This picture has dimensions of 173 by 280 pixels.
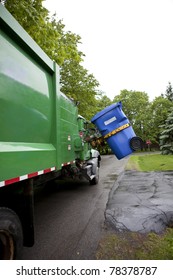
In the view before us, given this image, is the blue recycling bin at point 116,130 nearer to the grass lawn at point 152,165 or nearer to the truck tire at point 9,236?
the truck tire at point 9,236

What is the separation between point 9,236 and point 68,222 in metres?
2.40

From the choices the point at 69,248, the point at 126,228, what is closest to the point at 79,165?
the point at 126,228

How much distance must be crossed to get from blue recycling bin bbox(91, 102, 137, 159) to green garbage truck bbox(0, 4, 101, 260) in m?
2.10

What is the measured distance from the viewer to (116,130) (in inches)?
209

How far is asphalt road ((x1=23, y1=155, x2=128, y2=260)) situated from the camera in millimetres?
3141

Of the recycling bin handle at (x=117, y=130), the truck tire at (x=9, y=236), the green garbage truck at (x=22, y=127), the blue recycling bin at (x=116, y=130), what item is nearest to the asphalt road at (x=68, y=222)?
the green garbage truck at (x=22, y=127)

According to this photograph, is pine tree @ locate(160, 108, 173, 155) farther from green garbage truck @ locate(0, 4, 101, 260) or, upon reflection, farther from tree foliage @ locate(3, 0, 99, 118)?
green garbage truck @ locate(0, 4, 101, 260)

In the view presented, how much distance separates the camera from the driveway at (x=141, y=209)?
3.96 m

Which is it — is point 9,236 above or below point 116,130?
below

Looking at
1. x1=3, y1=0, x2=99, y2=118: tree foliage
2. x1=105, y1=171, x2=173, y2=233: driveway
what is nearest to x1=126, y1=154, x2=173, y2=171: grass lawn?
x1=105, y1=171, x2=173, y2=233: driveway

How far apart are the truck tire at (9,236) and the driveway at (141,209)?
2.10 metres

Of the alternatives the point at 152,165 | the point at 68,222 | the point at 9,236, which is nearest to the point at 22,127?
the point at 9,236

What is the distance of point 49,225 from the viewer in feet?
13.8

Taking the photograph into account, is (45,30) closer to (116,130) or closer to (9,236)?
(116,130)
